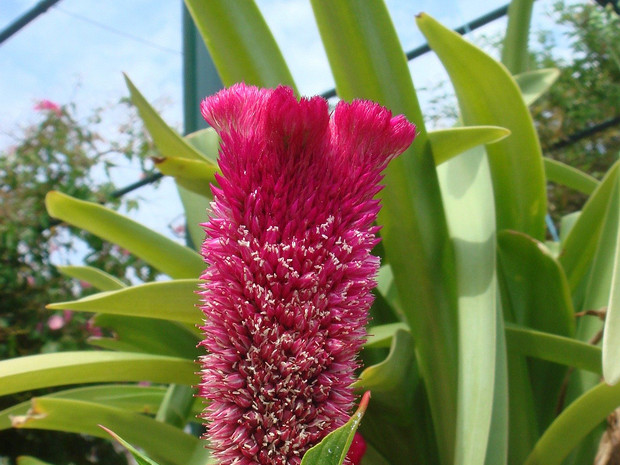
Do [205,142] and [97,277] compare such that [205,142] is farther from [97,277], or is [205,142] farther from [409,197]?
[409,197]

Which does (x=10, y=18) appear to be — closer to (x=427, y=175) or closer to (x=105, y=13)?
(x=105, y=13)

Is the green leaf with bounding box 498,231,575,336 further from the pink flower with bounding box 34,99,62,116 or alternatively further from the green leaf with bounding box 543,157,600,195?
the pink flower with bounding box 34,99,62,116

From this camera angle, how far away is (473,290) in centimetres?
63

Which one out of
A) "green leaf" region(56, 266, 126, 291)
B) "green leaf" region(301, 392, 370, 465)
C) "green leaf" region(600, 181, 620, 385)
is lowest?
"green leaf" region(600, 181, 620, 385)

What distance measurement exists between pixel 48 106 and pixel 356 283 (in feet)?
7.01

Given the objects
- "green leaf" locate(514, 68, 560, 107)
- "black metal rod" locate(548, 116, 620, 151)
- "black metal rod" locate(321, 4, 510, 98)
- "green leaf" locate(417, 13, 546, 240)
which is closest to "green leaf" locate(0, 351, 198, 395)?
"green leaf" locate(417, 13, 546, 240)

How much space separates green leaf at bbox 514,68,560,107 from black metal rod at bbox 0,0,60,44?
164 cm

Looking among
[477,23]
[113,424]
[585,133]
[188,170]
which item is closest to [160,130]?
[188,170]

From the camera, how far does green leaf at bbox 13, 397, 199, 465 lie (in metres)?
0.69

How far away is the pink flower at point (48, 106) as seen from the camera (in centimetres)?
213

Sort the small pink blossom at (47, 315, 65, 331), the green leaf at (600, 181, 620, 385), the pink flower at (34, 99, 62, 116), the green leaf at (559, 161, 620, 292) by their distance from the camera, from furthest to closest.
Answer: the pink flower at (34, 99, 62, 116) < the small pink blossom at (47, 315, 65, 331) < the green leaf at (559, 161, 620, 292) < the green leaf at (600, 181, 620, 385)

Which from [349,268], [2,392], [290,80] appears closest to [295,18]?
[290,80]

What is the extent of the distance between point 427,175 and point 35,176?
172 cm

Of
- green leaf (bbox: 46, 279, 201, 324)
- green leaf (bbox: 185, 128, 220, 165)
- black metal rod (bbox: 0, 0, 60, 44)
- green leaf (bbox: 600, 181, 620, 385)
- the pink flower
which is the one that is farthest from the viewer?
the pink flower
